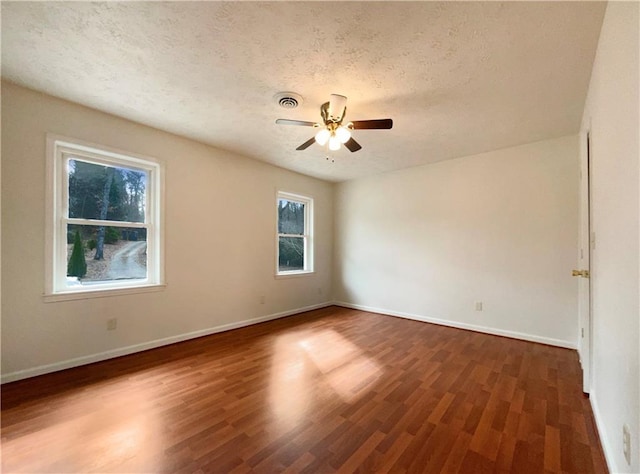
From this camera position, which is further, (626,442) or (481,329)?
(481,329)

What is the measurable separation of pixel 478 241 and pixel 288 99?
128 inches

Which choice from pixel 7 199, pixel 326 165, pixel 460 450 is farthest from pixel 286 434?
pixel 326 165

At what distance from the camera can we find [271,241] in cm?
465

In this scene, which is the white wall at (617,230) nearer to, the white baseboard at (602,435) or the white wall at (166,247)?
the white baseboard at (602,435)

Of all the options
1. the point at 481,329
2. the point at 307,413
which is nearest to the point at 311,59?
the point at 307,413

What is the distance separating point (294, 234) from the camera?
5230mm

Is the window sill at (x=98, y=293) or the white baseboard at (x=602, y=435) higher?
the window sill at (x=98, y=293)

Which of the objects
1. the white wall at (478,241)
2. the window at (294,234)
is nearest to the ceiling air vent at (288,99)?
the window at (294,234)

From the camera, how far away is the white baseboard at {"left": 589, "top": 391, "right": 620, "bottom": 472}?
149cm

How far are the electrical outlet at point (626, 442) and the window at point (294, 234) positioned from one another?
13.5ft

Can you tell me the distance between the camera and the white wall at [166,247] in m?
2.42

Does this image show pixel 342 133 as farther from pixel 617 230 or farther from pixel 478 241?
pixel 478 241

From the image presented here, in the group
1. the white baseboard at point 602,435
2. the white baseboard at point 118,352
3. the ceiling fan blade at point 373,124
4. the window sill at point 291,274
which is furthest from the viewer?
the window sill at point 291,274

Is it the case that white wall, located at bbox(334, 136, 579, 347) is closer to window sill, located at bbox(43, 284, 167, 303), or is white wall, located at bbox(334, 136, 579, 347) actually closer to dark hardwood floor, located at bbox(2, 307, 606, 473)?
dark hardwood floor, located at bbox(2, 307, 606, 473)
